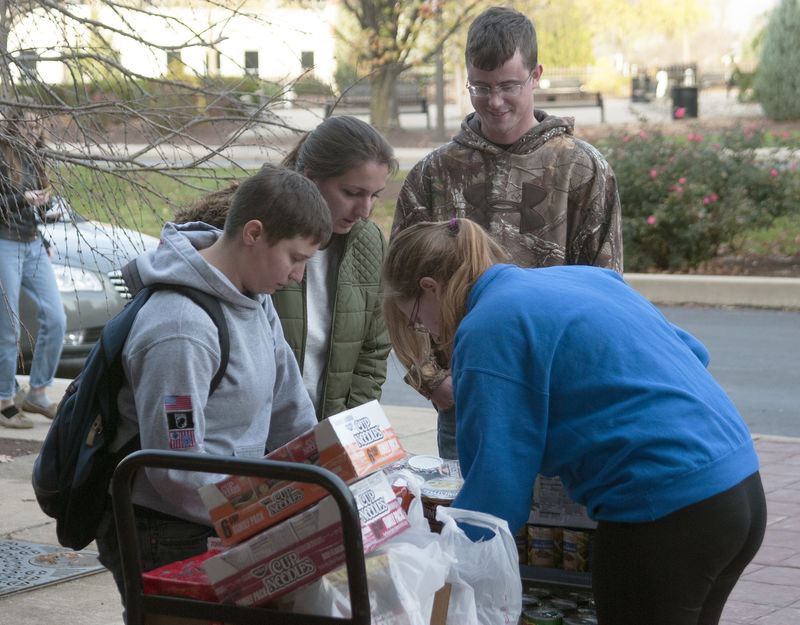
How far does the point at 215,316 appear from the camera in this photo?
8.37 ft

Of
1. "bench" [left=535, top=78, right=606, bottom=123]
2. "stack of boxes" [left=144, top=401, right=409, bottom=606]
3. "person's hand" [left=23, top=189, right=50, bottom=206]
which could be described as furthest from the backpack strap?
"bench" [left=535, top=78, right=606, bottom=123]

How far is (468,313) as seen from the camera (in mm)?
2488

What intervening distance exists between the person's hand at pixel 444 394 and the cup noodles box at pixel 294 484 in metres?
1.22

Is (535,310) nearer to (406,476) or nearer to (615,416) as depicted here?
(615,416)

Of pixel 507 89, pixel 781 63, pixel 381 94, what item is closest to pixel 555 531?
pixel 507 89

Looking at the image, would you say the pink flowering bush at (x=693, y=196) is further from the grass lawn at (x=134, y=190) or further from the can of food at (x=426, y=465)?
the can of food at (x=426, y=465)

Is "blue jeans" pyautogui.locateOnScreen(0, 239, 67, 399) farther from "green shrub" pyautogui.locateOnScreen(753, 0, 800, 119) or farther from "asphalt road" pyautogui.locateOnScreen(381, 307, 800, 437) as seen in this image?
"green shrub" pyautogui.locateOnScreen(753, 0, 800, 119)

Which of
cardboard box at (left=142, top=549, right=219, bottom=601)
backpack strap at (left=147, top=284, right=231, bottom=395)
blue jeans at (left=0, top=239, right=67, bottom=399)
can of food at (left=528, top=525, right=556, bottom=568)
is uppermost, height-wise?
backpack strap at (left=147, top=284, right=231, bottom=395)

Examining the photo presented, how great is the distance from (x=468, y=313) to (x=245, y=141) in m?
2.78

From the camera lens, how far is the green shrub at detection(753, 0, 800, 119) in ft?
98.3

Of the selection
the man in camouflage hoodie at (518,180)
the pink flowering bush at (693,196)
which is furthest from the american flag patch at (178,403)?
the pink flowering bush at (693,196)

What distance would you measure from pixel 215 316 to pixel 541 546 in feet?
3.23

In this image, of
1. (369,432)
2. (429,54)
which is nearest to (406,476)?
(369,432)

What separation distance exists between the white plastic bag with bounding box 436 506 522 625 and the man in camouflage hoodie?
1.17 metres
